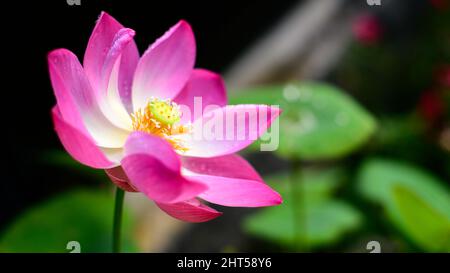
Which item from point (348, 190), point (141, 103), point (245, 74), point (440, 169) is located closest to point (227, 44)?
point (245, 74)

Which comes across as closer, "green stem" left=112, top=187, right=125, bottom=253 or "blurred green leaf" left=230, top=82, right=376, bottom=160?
"green stem" left=112, top=187, right=125, bottom=253

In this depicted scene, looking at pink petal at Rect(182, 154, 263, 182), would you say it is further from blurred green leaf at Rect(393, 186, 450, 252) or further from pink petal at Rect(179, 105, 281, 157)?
blurred green leaf at Rect(393, 186, 450, 252)

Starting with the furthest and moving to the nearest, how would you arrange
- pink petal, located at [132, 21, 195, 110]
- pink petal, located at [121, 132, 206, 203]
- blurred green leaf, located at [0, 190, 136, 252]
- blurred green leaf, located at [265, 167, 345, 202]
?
blurred green leaf, located at [265, 167, 345, 202] → blurred green leaf, located at [0, 190, 136, 252] → pink petal, located at [132, 21, 195, 110] → pink petal, located at [121, 132, 206, 203]

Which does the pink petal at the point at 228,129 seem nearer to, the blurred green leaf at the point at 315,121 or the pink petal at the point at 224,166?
the pink petal at the point at 224,166

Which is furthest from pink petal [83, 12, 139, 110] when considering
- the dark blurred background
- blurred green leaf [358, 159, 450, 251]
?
blurred green leaf [358, 159, 450, 251]

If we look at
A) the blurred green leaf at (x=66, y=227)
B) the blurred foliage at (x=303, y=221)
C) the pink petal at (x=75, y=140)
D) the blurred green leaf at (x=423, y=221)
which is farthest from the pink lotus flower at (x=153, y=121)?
the blurred foliage at (x=303, y=221)
